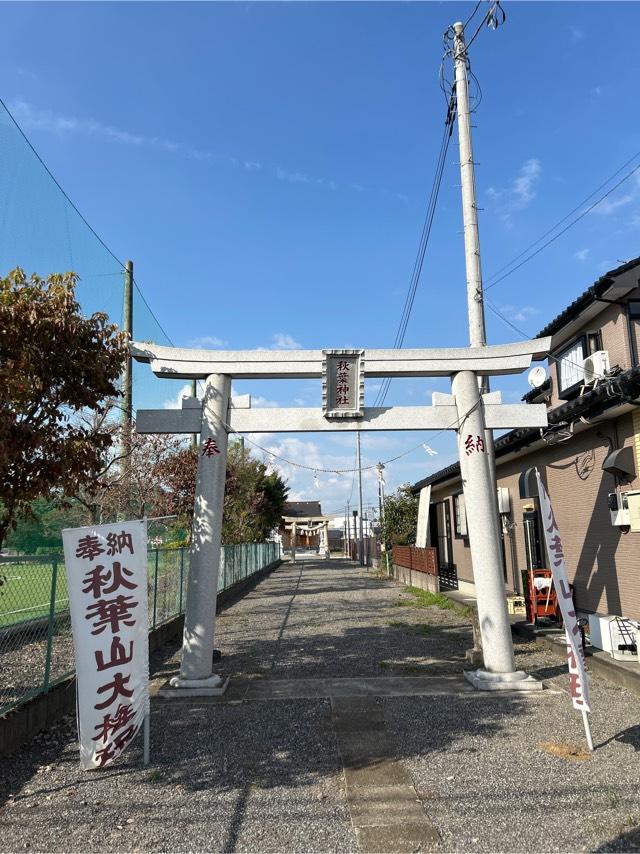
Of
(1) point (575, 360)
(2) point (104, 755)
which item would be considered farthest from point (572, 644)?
(1) point (575, 360)

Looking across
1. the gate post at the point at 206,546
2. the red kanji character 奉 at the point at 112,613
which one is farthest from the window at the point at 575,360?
the red kanji character 奉 at the point at 112,613

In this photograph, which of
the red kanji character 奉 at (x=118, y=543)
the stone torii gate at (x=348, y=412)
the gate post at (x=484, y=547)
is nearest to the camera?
the red kanji character 奉 at (x=118, y=543)

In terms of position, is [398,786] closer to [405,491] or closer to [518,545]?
[518,545]

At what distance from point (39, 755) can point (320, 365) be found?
17.6ft

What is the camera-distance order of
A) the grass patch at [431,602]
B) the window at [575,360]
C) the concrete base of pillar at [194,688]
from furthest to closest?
1. the grass patch at [431,602]
2. the window at [575,360]
3. the concrete base of pillar at [194,688]

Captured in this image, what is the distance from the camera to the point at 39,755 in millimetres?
5277

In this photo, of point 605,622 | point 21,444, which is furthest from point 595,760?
point 21,444

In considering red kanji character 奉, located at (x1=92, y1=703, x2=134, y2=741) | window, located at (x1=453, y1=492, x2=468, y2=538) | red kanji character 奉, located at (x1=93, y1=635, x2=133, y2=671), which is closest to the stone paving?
red kanji character 奉, located at (x1=92, y1=703, x2=134, y2=741)

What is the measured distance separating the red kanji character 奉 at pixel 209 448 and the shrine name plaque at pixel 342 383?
152 cm

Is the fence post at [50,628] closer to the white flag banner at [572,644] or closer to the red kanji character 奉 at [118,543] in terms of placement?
the red kanji character 奉 at [118,543]

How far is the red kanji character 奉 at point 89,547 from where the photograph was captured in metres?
4.97

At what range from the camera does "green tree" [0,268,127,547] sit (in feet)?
16.4

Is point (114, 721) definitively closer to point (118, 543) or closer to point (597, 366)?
point (118, 543)

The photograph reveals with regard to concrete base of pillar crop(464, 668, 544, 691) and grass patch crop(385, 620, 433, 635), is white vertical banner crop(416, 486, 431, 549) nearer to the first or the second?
grass patch crop(385, 620, 433, 635)
